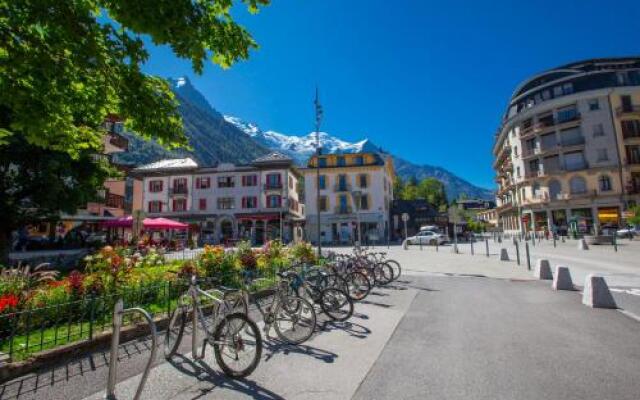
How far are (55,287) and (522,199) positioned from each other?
185 ft

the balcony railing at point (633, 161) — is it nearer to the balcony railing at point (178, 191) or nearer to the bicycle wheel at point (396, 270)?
the bicycle wheel at point (396, 270)

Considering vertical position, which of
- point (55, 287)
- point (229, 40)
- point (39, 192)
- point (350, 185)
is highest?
point (350, 185)

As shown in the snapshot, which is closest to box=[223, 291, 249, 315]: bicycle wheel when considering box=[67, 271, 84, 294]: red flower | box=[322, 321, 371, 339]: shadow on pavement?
box=[322, 321, 371, 339]: shadow on pavement

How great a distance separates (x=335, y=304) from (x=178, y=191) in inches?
1713

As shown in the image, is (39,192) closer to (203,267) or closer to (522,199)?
(203,267)

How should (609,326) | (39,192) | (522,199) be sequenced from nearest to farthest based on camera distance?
1. (609,326)
2. (39,192)
3. (522,199)

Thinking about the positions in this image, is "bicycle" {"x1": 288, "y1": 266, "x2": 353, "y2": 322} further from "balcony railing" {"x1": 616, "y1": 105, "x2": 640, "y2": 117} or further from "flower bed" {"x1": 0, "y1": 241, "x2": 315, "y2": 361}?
Result: "balcony railing" {"x1": 616, "y1": 105, "x2": 640, "y2": 117}

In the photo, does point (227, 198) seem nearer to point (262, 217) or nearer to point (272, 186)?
point (262, 217)

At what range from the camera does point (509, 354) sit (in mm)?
4609

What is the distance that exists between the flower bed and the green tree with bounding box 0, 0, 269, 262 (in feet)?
8.22

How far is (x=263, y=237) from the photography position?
42688mm

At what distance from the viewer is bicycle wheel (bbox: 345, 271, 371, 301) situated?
8671 mm

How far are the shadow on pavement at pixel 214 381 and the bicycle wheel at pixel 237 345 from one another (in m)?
0.13

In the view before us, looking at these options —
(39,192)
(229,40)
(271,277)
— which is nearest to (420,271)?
(271,277)
